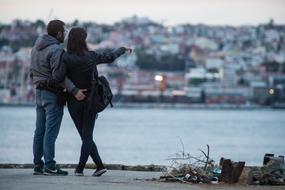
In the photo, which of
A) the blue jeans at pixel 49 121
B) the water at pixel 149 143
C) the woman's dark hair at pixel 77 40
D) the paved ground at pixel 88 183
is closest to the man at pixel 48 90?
the blue jeans at pixel 49 121

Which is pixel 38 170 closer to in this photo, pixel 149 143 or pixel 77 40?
pixel 77 40

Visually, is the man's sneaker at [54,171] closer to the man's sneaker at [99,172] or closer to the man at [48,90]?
the man at [48,90]

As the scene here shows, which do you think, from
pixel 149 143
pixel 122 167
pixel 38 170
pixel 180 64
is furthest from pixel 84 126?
pixel 180 64

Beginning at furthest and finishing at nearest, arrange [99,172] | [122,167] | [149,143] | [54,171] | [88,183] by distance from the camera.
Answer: [149,143] → [122,167] → [54,171] → [99,172] → [88,183]

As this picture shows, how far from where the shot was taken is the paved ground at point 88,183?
7.98 meters

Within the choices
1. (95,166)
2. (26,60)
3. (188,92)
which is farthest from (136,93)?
(95,166)

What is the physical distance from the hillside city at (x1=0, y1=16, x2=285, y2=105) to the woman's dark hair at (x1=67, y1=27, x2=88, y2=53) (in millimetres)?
108273

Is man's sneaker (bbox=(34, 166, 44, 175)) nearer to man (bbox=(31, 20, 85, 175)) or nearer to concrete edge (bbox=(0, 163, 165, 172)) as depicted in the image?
man (bbox=(31, 20, 85, 175))

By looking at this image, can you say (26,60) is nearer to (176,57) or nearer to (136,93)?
(136,93)

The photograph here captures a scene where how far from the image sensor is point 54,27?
9305 millimetres

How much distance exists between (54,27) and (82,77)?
18.8 inches

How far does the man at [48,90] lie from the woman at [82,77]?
83 mm

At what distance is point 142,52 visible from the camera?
138m

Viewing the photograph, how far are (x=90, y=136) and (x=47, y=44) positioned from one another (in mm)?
805
